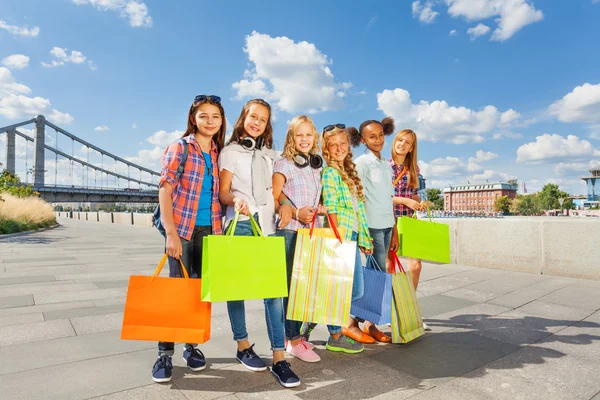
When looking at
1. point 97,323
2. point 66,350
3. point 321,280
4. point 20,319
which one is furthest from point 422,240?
point 20,319

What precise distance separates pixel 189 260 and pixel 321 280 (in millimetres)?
798

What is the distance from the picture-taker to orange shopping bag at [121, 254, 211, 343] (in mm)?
1946

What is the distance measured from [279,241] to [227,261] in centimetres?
30

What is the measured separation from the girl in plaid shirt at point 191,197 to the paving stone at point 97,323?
1.16 metres

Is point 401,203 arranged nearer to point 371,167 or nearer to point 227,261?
point 371,167

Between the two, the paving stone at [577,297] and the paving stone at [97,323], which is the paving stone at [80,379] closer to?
the paving stone at [97,323]

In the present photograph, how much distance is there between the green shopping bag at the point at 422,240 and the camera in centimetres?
296

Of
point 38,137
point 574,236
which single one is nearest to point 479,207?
point 38,137

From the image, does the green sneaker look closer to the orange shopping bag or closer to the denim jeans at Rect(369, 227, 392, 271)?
the denim jeans at Rect(369, 227, 392, 271)

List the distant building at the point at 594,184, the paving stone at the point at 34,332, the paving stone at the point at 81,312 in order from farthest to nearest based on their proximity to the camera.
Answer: the distant building at the point at 594,184, the paving stone at the point at 81,312, the paving stone at the point at 34,332

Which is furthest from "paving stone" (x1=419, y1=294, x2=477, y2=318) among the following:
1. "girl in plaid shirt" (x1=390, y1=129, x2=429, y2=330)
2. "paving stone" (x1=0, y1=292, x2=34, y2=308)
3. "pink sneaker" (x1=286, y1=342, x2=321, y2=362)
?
"paving stone" (x1=0, y1=292, x2=34, y2=308)

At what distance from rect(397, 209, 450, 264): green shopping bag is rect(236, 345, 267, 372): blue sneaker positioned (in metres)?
1.33

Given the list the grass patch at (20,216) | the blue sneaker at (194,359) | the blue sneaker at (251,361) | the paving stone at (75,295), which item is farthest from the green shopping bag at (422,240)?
the grass patch at (20,216)

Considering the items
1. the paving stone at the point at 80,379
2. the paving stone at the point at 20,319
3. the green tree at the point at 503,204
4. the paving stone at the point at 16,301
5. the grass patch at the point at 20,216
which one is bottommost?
the paving stone at the point at 80,379
